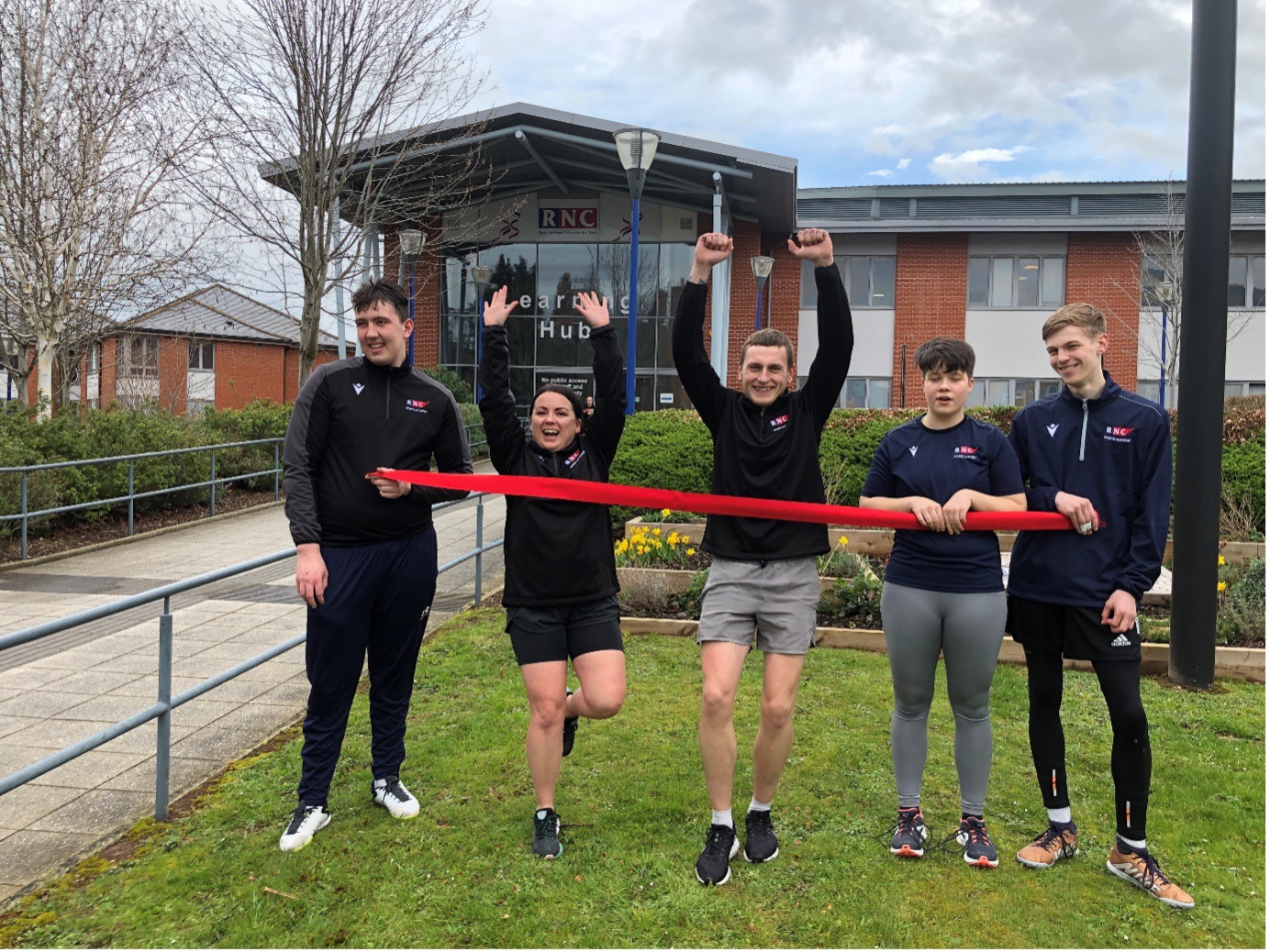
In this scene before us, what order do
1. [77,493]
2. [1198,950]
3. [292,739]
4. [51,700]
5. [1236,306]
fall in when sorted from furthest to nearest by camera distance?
[1236,306] < [77,493] < [51,700] < [292,739] < [1198,950]

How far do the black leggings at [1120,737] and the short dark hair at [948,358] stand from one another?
3.65ft

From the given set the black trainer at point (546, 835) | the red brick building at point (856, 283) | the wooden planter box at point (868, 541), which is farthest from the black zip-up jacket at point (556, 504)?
the red brick building at point (856, 283)

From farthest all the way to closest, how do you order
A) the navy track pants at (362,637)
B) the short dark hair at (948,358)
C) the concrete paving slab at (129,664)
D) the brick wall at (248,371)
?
the brick wall at (248,371) < the concrete paving slab at (129,664) < the navy track pants at (362,637) < the short dark hair at (948,358)

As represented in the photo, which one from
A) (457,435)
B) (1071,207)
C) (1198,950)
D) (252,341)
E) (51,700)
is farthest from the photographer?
(252,341)

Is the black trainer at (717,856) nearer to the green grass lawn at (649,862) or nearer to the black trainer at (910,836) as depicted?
the green grass lawn at (649,862)

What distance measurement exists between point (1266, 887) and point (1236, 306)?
95.0 ft

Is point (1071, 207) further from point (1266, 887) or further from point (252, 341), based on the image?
point (252, 341)

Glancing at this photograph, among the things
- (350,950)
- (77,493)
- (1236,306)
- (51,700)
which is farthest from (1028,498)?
(1236,306)

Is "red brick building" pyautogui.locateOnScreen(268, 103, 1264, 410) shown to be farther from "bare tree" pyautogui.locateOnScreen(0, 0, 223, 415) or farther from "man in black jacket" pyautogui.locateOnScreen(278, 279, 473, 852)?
"man in black jacket" pyautogui.locateOnScreen(278, 279, 473, 852)

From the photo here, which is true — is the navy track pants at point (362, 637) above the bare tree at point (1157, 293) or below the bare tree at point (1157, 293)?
below

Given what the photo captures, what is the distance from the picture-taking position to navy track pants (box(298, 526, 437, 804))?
3.58 meters

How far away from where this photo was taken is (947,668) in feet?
11.3

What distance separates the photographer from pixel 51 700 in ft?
17.7

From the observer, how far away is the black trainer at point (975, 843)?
339cm
